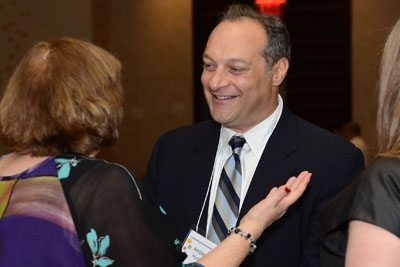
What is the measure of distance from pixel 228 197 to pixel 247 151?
218mm

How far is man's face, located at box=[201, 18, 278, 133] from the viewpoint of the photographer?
8.19ft

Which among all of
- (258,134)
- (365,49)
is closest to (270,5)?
(365,49)

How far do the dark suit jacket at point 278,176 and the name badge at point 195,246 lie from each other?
0.30 feet

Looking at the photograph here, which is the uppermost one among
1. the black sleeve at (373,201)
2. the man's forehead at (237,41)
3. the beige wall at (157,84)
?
the man's forehead at (237,41)

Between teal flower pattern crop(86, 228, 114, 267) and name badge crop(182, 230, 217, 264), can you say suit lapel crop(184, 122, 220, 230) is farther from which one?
teal flower pattern crop(86, 228, 114, 267)

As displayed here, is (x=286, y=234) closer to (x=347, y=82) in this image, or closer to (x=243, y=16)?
(x=243, y=16)

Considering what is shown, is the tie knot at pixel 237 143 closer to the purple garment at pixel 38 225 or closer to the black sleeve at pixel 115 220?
the black sleeve at pixel 115 220

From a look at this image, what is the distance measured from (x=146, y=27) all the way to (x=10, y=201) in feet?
27.3

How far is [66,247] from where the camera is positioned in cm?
162

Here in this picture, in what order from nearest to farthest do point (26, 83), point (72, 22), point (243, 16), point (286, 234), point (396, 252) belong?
point (396, 252) < point (26, 83) < point (286, 234) < point (243, 16) < point (72, 22)

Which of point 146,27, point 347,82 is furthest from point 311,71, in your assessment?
point 146,27

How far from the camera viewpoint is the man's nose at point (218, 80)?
248 cm

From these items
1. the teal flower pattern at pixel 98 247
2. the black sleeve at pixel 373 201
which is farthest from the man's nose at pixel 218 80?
the black sleeve at pixel 373 201

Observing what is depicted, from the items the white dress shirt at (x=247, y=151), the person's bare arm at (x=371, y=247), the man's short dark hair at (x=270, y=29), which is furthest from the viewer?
the man's short dark hair at (x=270, y=29)
